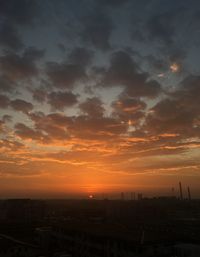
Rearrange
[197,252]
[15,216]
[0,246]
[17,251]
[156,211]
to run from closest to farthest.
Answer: [197,252], [17,251], [0,246], [15,216], [156,211]

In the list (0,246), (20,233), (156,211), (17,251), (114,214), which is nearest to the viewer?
(17,251)

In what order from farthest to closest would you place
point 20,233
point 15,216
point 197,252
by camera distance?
point 15,216
point 20,233
point 197,252

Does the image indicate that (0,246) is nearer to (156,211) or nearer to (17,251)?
(17,251)

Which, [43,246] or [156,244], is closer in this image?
[156,244]

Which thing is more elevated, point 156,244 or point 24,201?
point 24,201

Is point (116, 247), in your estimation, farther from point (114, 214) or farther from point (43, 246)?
point (114, 214)

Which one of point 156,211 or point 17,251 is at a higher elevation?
point 156,211

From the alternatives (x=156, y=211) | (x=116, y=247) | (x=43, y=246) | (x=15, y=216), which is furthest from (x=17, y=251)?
(x=156, y=211)

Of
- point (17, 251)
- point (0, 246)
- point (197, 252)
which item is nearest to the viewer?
point (197, 252)

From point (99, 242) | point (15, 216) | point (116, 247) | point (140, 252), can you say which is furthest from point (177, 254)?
point (15, 216)
